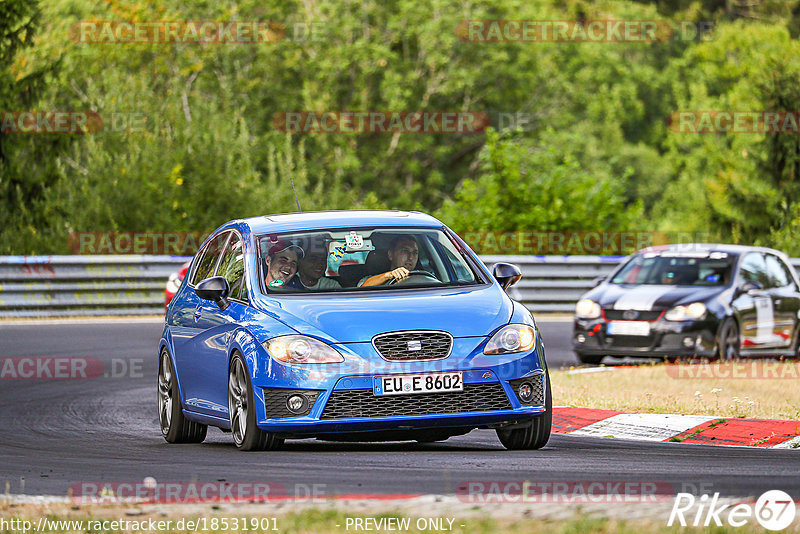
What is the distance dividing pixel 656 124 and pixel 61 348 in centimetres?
5572

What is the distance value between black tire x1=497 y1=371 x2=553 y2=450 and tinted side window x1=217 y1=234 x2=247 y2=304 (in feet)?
6.63

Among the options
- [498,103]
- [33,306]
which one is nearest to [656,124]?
[498,103]

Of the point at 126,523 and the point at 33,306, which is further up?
the point at 126,523

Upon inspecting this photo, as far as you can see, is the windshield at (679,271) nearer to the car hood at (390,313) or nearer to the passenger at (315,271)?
the passenger at (315,271)

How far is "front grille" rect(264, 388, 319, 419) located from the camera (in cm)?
928

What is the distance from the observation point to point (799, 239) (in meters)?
35.7

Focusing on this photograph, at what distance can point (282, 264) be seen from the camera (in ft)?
33.8

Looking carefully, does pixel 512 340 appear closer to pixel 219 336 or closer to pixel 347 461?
pixel 347 461

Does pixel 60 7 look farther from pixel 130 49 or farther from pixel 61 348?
pixel 61 348

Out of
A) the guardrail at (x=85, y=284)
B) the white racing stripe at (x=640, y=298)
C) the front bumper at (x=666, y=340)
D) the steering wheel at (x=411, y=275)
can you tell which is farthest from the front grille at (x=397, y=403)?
the guardrail at (x=85, y=284)

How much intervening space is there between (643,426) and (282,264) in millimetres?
3024

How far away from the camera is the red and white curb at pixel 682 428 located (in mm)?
10570

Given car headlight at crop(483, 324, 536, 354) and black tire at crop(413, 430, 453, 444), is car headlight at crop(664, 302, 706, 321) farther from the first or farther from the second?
car headlight at crop(483, 324, 536, 354)

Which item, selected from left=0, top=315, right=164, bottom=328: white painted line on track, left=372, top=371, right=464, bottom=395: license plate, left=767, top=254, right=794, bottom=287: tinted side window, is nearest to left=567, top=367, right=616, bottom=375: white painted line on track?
left=767, top=254, right=794, bottom=287: tinted side window
